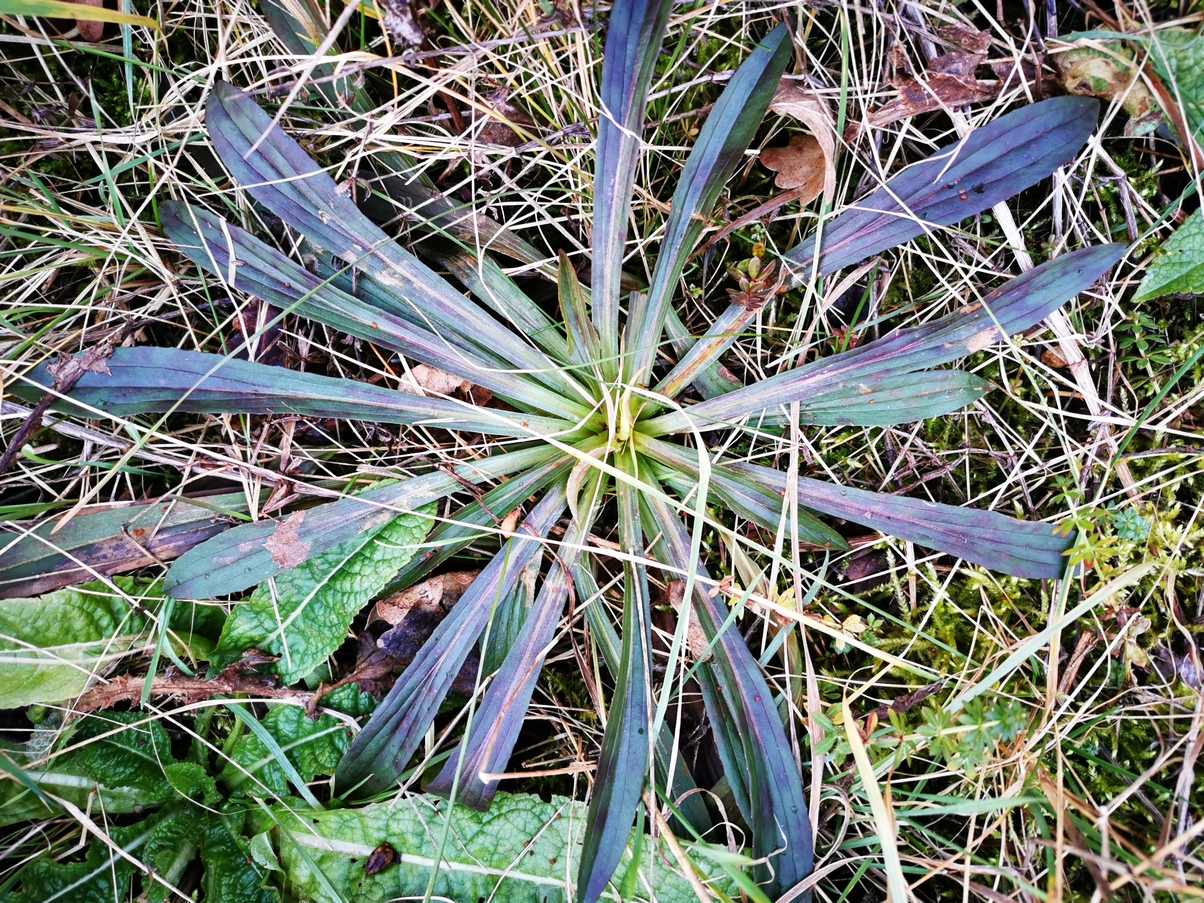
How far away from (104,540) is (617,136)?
161cm

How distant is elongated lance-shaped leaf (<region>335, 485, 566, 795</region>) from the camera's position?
176 centimetres

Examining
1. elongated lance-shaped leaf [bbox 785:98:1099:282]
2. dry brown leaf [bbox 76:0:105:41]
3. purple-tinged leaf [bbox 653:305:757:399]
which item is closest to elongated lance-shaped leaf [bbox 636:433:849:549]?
purple-tinged leaf [bbox 653:305:757:399]

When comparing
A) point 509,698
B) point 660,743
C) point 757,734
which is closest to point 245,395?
point 509,698

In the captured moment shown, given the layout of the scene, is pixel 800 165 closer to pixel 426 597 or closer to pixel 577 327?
pixel 577 327

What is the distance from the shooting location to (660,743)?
177cm

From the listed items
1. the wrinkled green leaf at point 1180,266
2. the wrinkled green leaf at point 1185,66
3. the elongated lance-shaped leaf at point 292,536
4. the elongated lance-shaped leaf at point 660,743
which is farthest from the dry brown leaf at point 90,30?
the wrinkled green leaf at point 1180,266

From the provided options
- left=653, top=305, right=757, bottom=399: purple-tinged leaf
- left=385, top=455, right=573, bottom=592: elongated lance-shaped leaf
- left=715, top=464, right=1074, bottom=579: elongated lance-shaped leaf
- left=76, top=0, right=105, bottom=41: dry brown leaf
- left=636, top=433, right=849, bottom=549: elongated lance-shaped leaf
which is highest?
left=76, top=0, right=105, bottom=41: dry brown leaf

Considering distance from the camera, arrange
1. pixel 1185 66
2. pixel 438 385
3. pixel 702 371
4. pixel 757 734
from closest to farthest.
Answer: pixel 1185 66
pixel 757 734
pixel 702 371
pixel 438 385

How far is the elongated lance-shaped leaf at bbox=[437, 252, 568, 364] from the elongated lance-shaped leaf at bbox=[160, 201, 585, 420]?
0.11 metres

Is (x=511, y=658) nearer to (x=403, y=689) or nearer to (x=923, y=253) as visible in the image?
(x=403, y=689)

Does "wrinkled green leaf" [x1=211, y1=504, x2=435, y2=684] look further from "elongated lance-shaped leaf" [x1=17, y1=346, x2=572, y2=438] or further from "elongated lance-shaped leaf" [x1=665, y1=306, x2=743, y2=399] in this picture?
"elongated lance-shaped leaf" [x1=665, y1=306, x2=743, y2=399]

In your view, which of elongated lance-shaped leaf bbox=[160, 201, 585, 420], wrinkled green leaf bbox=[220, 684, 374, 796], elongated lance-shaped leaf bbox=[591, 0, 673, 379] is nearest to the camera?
Answer: elongated lance-shaped leaf bbox=[591, 0, 673, 379]

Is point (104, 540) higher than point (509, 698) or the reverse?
higher

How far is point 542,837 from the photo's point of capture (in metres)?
1.80
